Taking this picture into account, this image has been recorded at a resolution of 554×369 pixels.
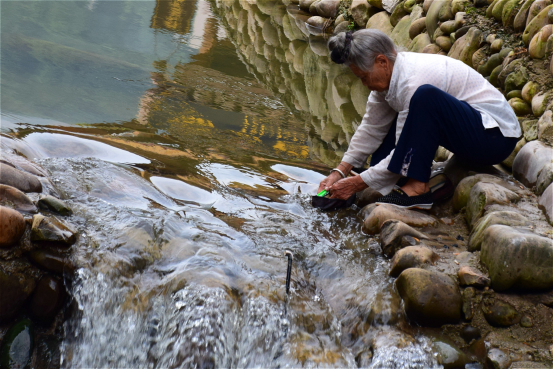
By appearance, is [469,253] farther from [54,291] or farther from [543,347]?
[54,291]

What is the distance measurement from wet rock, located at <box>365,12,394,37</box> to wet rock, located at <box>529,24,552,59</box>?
14.8 feet

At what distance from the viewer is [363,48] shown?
2.64 meters

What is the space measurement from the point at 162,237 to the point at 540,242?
1627 millimetres

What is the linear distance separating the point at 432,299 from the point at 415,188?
0.97 meters

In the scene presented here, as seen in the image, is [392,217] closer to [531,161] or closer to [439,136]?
[439,136]

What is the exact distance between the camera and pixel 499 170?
9.38 feet

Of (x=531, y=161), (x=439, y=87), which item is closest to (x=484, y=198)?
(x=531, y=161)

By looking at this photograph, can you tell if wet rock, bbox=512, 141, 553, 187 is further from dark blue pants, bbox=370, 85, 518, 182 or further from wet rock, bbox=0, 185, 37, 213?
wet rock, bbox=0, 185, 37, 213

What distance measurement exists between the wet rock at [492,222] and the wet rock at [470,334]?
45 centimetres

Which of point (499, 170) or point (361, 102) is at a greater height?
point (499, 170)

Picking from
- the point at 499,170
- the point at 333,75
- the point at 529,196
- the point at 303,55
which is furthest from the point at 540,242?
the point at 303,55

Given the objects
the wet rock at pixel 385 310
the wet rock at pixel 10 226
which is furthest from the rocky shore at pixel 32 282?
the wet rock at pixel 385 310

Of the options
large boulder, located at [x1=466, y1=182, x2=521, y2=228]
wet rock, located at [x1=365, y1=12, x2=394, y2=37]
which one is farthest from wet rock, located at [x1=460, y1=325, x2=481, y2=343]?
wet rock, located at [x1=365, y1=12, x2=394, y2=37]

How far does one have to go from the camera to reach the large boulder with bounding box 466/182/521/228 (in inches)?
95.1
